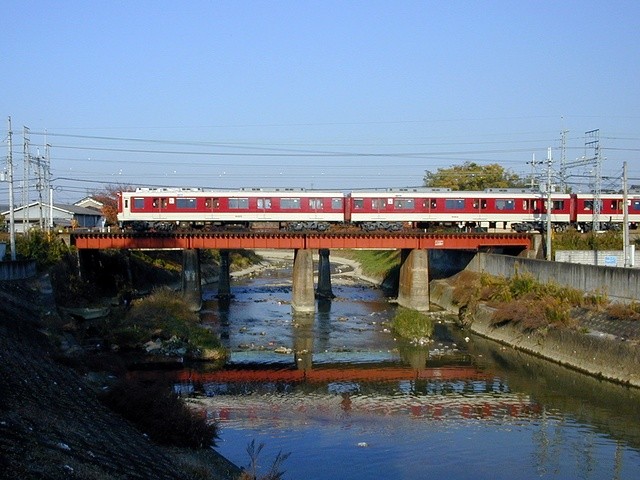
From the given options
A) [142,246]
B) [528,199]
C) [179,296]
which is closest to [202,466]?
[179,296]

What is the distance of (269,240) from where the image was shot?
5412 centimetres

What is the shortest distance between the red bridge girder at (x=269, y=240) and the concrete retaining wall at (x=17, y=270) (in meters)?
9.85

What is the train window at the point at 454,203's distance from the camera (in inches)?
2290

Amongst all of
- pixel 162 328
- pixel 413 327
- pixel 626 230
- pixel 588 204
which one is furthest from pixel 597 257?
pixel 162 328

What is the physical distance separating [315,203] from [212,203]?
7.58 metres

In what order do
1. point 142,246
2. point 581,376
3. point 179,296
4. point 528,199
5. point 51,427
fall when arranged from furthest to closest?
point 528,199
point 142,246
point 179,296
point 581,376
point 51,427

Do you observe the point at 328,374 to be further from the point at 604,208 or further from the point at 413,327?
the point at 604,208

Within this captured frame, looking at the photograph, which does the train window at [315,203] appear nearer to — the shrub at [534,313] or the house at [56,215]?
the shrub at [534,313]

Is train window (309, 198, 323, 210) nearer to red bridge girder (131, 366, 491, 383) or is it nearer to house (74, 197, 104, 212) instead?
red bridge girder (131, 366, 491, 383)

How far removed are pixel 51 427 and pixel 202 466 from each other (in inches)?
134

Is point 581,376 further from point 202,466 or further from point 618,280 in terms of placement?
point 202,466

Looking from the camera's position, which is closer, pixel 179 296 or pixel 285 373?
pixel 285 373

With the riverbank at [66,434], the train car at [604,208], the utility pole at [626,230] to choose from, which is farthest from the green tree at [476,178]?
the riverbank at [66,434]

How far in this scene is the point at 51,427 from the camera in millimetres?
14664
